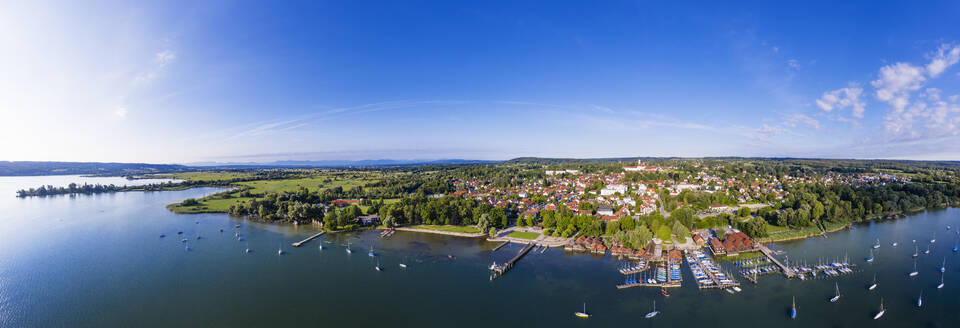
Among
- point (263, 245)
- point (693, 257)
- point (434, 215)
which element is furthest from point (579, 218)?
point (263, 245)

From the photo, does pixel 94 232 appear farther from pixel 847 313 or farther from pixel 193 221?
pixel 847 313

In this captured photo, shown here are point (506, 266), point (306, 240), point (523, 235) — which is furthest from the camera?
point (306, 240)

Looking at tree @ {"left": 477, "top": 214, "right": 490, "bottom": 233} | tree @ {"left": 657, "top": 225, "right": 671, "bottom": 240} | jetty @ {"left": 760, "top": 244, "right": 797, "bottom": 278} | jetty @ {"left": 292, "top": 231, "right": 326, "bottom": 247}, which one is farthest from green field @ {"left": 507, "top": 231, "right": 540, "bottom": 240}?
jetty @ {"left": 292, "top": 231, "right": 326, "bottom": 247}

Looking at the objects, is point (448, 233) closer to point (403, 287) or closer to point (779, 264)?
point (403, 287)

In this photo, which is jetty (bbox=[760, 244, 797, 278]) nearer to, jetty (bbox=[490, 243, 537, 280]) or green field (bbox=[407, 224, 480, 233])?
jetty (bbox=[490, 243, 537, 280])

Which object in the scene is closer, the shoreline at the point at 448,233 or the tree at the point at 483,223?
the shoreline at the point at 448,233

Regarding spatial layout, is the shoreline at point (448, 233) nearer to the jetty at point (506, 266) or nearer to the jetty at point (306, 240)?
the jetty at point (506, 266)

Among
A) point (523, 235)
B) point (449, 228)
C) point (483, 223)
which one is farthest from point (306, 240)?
point (523, 235)

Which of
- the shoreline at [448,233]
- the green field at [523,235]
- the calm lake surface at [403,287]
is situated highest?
the green field at [523,235]

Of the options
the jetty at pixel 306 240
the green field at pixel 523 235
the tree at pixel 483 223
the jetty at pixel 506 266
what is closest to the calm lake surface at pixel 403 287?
the jetty at pixel 506 266
